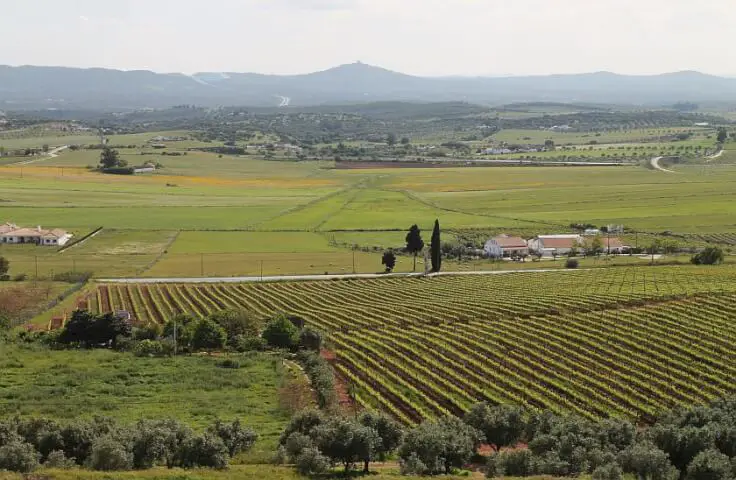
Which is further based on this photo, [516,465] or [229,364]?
[229,364]

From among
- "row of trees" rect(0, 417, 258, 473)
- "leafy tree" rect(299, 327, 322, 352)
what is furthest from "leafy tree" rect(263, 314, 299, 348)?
"row of trees" rect(0, 417, 258, 473)

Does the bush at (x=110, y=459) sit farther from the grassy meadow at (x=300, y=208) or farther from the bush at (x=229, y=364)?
the grassy meadow at (x=300, y=208)

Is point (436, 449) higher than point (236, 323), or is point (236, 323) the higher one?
point (436, 449)

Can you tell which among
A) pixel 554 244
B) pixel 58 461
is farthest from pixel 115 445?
pixel 554 244

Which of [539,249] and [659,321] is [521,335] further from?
[539,249]

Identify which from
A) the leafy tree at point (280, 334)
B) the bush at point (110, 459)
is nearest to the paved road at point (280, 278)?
the leafy tree at point (280, 334)

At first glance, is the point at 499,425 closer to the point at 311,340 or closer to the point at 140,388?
the point at 140,388

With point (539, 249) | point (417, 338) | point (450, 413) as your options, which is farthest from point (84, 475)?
point (539, 249)
